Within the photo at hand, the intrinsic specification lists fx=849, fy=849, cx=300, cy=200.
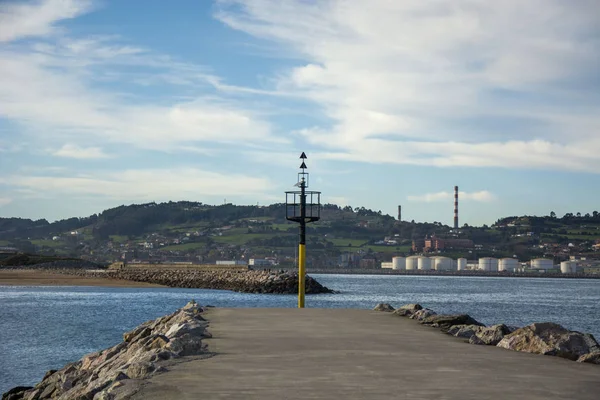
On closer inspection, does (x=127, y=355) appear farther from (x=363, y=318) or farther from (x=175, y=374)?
(x=363, y=318)

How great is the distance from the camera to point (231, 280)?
3150 inches

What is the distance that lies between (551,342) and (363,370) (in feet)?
12.5

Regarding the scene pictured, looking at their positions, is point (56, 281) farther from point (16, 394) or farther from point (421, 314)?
point (16, 394)

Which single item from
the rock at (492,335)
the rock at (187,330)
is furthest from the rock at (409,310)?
the rock at (187,330)

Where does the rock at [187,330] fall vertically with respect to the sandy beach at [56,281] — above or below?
above

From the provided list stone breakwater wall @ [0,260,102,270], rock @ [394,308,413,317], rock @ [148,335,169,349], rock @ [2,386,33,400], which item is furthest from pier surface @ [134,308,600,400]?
stone breakwater wall @ [0,260,102,270]

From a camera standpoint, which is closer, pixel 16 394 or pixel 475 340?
pixel 475 340

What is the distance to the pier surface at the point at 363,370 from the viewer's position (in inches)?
364

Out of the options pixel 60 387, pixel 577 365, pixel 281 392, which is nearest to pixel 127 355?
pixel 60 387

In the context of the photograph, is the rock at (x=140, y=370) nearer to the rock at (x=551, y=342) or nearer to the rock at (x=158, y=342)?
the rock at (x=158, y=342)

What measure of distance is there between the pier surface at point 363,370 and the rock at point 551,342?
33 cm

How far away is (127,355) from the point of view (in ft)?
49.0

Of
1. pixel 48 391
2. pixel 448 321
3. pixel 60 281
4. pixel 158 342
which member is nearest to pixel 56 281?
pixel 60 281

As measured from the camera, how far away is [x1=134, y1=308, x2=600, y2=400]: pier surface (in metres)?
9.24
